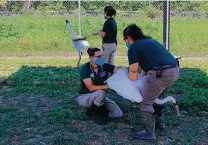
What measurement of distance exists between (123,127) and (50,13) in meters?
13.5

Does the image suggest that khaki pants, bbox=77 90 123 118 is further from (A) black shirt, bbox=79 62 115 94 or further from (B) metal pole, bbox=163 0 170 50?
(B) metal pole, bbox=163 0 170 50

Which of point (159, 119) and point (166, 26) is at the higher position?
point (166, 26)

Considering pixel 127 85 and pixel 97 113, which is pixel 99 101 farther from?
pixel 127 85

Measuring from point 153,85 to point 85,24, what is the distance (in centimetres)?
1251

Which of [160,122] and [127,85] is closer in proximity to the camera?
[127,85]

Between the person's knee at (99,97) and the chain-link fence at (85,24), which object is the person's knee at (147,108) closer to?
the person's knee at (99,97)

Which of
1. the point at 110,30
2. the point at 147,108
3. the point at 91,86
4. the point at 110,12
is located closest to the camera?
the point at 147,108

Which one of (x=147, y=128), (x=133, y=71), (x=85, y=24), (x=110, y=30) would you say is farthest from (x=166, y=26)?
(x=133, y=71)

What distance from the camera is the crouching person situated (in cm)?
633

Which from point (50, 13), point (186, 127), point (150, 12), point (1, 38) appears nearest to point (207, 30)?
point (150, 12)

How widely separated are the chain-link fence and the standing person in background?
16.2ft

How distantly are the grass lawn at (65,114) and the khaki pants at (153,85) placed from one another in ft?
1.68

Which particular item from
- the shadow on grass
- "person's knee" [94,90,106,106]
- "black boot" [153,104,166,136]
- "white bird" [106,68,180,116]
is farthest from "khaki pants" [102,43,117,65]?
"white bird" [106,68,180,116]

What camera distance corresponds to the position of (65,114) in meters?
6.89
